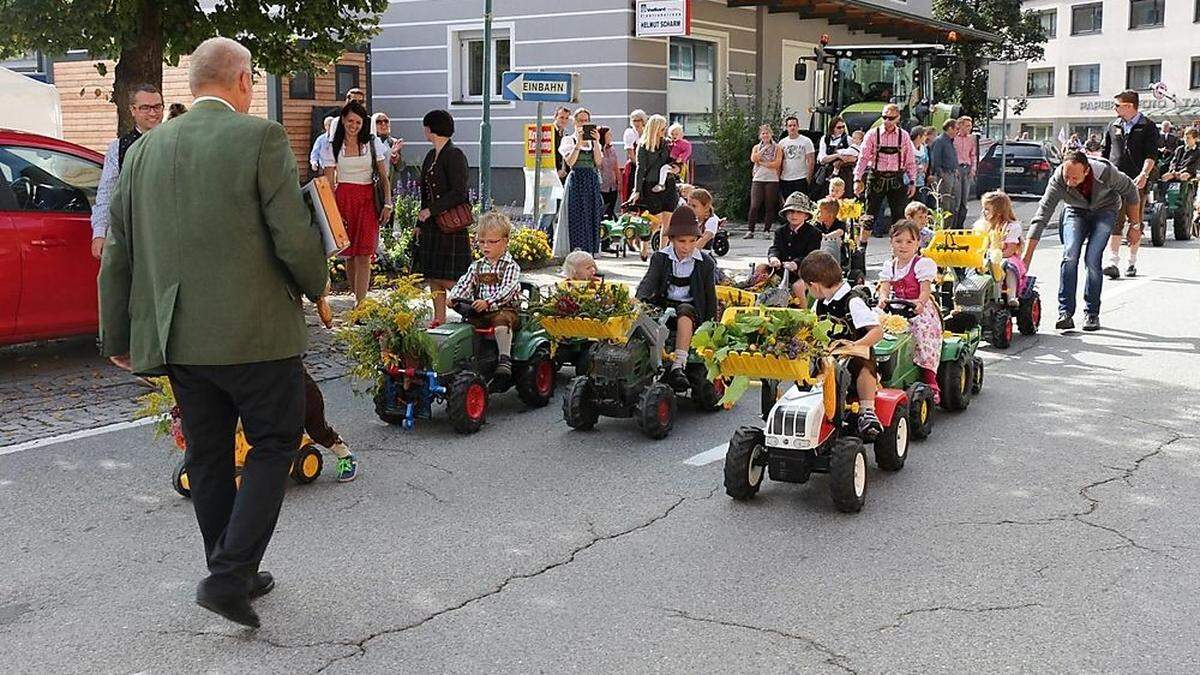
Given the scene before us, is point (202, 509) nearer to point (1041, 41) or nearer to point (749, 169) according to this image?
point (749, 169)

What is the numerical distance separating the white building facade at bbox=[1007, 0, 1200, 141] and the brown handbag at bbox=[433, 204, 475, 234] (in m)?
55.4

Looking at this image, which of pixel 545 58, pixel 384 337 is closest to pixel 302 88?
pixel 545 58

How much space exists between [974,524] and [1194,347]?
5.60 m

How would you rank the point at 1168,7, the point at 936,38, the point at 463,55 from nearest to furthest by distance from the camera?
the point at 463,55
the point at 936,38
the point at 1168,7

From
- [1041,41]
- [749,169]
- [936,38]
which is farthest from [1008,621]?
[1041,41]

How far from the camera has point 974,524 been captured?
5.88 metres

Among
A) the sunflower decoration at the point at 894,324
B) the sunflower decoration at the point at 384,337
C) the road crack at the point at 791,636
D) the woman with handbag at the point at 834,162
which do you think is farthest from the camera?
the woman with handbag at the point at 834,162

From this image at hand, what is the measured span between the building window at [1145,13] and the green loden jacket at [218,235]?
221 ft

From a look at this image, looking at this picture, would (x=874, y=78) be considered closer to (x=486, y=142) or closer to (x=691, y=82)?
(x=691, y=82)

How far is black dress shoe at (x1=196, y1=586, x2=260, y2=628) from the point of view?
4.46 meters

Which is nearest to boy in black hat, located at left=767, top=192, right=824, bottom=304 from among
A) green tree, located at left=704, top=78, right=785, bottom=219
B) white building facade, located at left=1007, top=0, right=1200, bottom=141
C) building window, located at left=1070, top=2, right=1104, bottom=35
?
green tree, located at left=704, top=78, right=785, bottom=219

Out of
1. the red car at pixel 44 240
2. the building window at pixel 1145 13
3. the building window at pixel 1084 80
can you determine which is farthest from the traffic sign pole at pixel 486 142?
the building window at pixel 1084 80

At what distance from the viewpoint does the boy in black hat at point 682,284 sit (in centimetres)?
798

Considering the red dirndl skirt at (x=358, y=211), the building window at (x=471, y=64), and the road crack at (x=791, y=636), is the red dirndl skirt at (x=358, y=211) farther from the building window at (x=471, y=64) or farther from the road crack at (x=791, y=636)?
the building window at (x=471, y=64)
